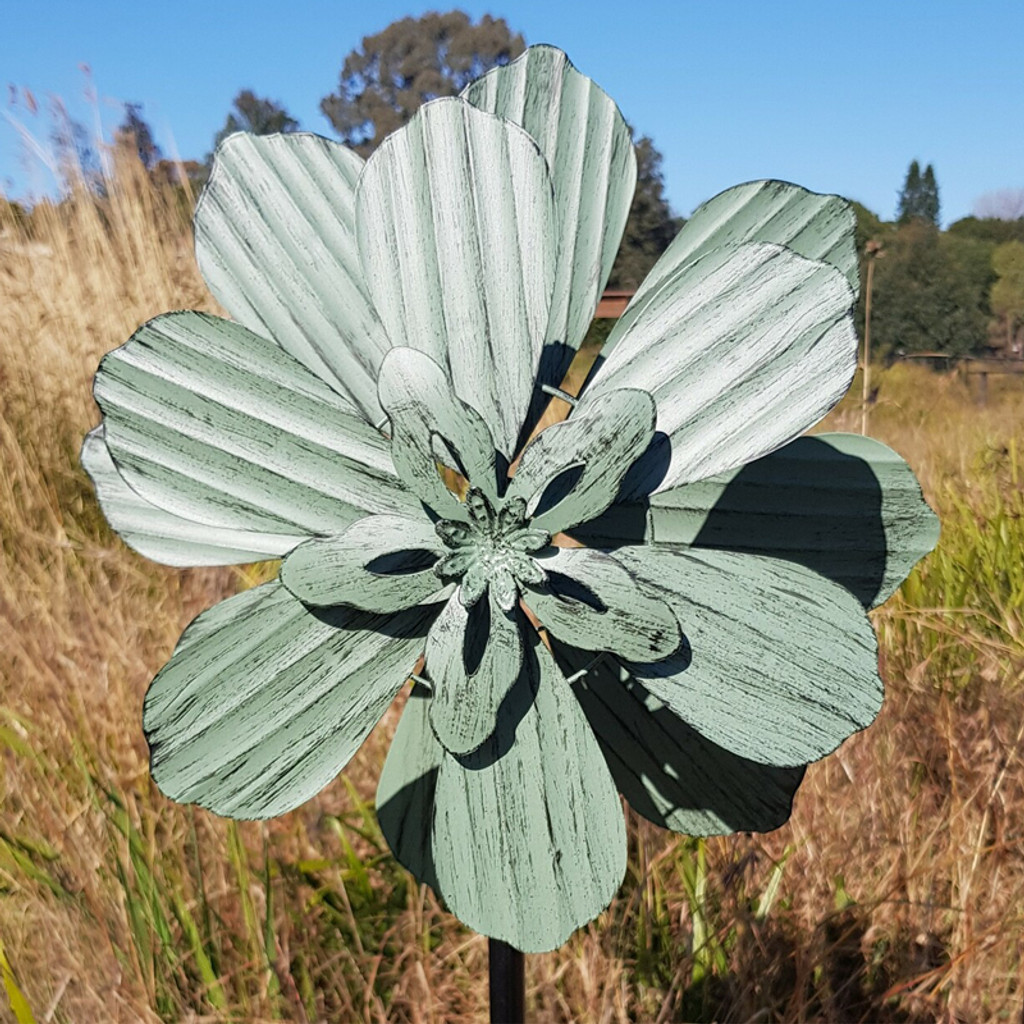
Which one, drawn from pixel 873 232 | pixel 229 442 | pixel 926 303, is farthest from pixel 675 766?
pixel 926 303

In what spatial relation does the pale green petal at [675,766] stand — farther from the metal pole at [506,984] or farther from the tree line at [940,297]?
the tree line at [940,297]

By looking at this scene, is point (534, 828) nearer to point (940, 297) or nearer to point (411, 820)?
point (411, 820)

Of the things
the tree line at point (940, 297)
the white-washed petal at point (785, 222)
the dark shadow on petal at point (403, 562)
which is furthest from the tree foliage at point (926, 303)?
the dark shadow on petal at point (403, 562)

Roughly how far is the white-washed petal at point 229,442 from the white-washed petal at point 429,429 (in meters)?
0.02

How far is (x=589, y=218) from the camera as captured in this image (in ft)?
0.98

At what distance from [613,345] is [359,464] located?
90mm

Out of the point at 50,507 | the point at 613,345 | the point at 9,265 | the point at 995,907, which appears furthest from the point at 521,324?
the point at 9,265

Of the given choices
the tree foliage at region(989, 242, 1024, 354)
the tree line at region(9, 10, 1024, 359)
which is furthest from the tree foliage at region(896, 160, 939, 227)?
the tree foliage at region(989, 242, 1024, 354)

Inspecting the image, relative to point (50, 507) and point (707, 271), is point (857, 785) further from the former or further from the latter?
point (50, 507)

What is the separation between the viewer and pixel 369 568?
0.25 m

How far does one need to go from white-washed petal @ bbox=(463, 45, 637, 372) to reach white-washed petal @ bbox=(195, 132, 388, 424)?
2.5 inches

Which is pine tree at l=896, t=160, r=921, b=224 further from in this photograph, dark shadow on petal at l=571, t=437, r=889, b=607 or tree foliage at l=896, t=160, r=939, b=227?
dark shadow on petal at l=571, t=437, r=889, b=607

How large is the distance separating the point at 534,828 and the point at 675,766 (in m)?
0.07

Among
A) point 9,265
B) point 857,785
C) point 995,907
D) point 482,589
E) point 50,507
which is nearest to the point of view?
point 482,589
